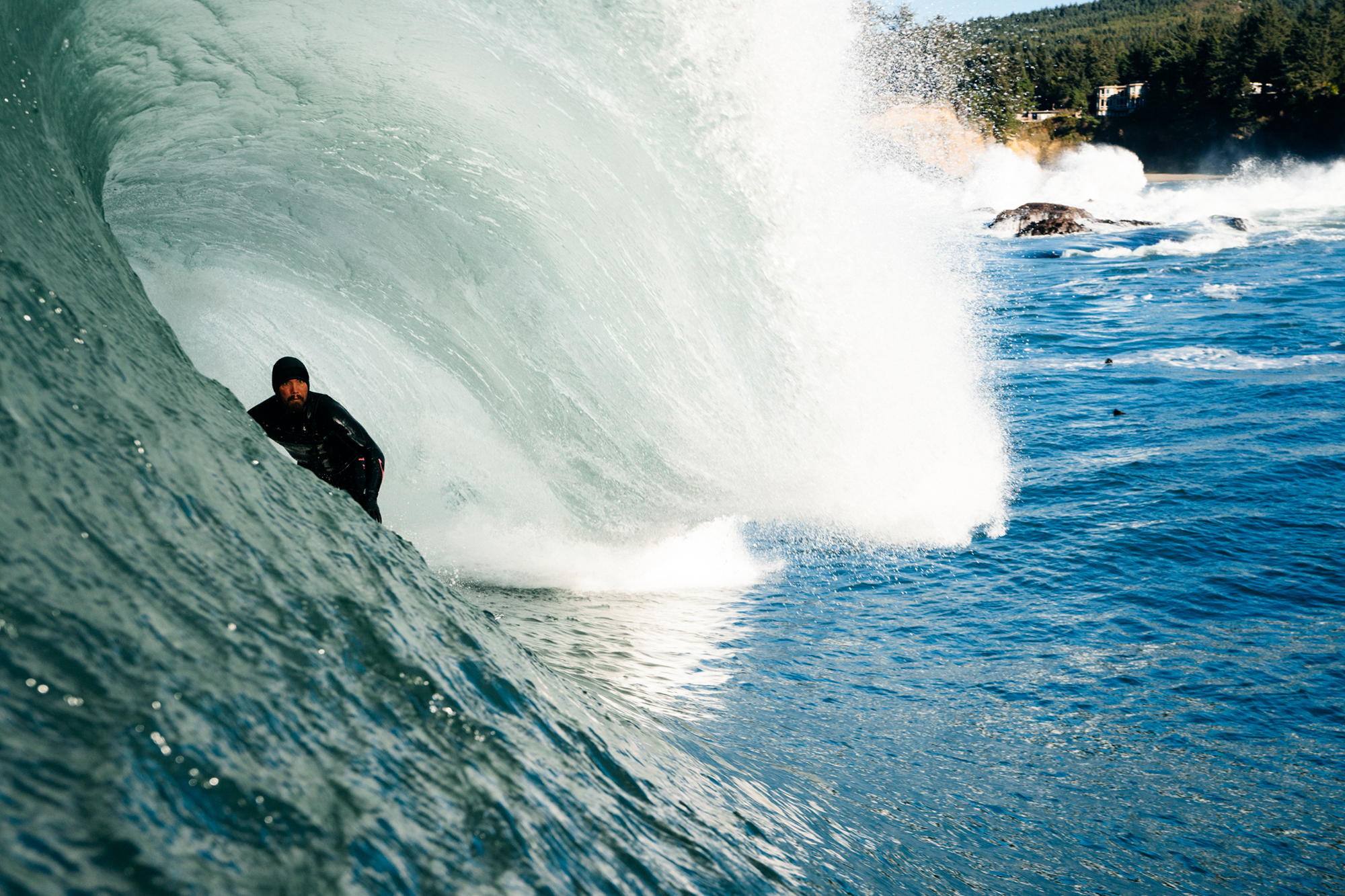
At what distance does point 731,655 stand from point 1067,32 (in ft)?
435

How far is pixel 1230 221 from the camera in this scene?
1491 inches

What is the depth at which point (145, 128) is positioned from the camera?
581 centimetres

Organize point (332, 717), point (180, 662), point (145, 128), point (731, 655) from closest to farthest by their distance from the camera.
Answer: point (180, 662), point (332, 717), point (731, 655), point (145, 128)

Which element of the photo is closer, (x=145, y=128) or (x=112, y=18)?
(x=112, y=18)

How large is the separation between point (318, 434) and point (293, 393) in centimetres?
20

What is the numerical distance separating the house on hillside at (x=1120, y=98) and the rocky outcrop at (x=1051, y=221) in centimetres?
4526

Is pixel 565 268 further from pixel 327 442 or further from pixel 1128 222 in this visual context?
pixel 1128 222

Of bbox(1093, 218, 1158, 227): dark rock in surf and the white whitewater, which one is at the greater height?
bbox(1093, 218, 1158, 227): dark rock in surf

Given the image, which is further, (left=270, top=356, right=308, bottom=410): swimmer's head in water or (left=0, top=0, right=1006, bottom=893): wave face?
(left=270, top=356, right=308, bottom=410): swimmer's head in water

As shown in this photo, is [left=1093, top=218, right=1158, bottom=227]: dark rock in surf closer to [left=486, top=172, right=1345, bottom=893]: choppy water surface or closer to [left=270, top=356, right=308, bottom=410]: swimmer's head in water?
[left=486, top=172, right=1345, bottom=893]: choppy water surface

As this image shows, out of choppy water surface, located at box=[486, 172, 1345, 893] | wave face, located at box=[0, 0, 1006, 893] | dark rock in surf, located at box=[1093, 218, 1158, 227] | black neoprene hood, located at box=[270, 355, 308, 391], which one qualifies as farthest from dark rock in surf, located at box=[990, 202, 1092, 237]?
black neoprene hood, located at box=[270, 355, 308, 391]

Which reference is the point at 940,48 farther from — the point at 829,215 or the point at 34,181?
the point at 34,181

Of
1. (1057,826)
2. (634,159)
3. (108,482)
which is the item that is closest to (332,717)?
(108,482)

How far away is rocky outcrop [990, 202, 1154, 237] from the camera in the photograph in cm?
4122
